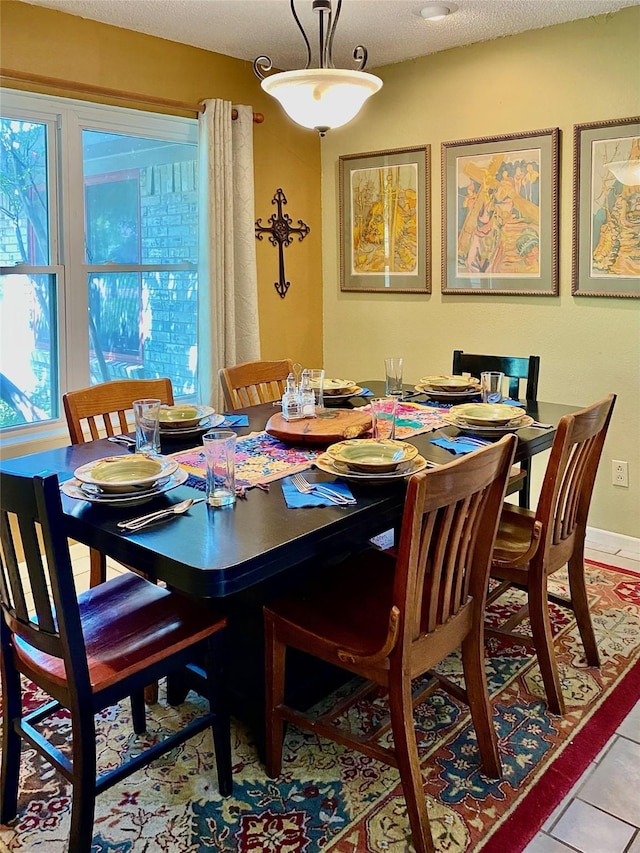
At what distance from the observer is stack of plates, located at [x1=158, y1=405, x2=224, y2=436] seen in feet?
7.94

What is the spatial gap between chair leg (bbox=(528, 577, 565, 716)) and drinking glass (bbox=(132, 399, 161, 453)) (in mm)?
1181

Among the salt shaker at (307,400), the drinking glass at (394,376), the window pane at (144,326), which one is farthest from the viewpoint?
the window pane at (144,326)

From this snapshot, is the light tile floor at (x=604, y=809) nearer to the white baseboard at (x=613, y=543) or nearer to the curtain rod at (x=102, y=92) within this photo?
the white baseboard at (x=613, y=543)

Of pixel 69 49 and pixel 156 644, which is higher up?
pixel 69 49

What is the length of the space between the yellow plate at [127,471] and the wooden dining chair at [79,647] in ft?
0.74

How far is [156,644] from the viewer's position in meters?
1.69

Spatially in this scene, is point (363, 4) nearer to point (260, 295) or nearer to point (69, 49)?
point (69, 49)

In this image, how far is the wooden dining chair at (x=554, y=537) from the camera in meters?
2.09

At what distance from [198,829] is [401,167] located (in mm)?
3337

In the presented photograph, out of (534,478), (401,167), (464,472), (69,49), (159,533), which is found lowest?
(534,478)

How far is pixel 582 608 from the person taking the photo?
245cm

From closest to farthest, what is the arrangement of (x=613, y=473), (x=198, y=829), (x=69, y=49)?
1. (x=198, y=829)
2. (x=69, y=49)
3. (x=613, y=473)

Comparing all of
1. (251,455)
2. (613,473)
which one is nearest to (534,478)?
(613,473)

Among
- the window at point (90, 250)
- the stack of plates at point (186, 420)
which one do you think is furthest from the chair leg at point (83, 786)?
the window at point (90, 250)
